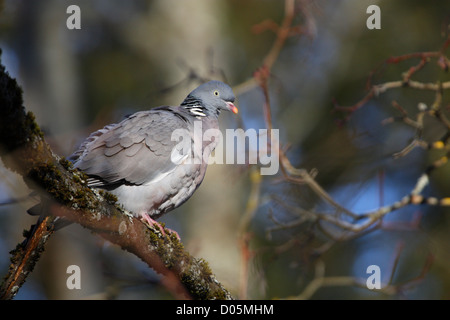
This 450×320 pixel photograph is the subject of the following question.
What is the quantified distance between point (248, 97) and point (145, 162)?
4.21 metres

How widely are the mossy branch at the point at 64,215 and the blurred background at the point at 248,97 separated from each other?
88.5 inches

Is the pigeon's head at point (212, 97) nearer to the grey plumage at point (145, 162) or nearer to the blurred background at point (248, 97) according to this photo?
the grey plumage at point (145, 162)

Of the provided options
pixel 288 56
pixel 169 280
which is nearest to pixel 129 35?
pixel 288 56

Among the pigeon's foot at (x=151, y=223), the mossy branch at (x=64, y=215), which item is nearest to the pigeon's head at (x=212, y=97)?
the pigeon's foot at (x=151, y=223)

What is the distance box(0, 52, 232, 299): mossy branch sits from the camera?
187cm

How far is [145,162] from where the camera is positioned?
3.35 m

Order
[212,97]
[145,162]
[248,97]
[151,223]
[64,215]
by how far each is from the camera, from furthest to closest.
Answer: [248,97]
[212,97]
[145,162]
[151,223]
[64,215]

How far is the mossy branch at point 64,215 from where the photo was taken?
1873 millimetres

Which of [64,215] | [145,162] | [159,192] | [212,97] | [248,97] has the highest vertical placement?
[248,97]

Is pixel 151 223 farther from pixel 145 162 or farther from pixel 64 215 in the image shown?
pixel 64 215

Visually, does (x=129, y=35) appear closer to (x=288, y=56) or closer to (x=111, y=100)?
(x=111, y=100)

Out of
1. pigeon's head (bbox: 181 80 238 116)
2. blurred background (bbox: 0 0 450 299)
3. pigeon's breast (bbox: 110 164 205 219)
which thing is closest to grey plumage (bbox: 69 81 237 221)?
pigeon's breast (bbox: 110 164 205 219)

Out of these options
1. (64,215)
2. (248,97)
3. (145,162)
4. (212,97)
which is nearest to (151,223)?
(145,162)

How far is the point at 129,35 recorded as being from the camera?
30.0 ft
